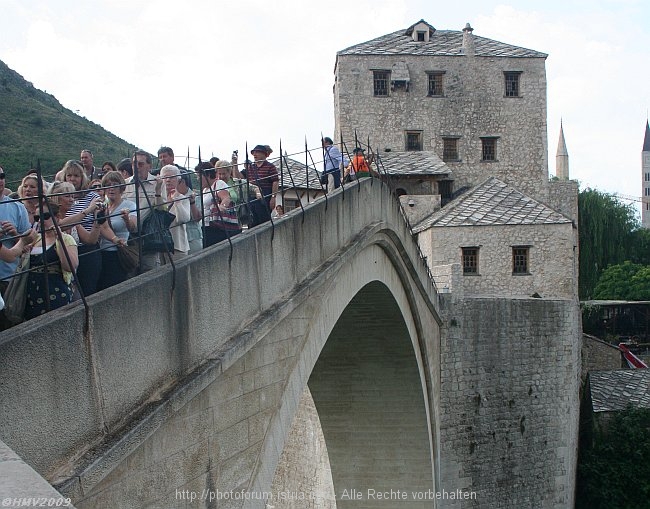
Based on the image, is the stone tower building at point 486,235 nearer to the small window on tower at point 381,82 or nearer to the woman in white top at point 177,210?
the small window on tower at point 381,82

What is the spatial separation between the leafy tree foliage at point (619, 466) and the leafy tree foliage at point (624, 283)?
21727mm

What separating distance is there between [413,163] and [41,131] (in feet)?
50.9

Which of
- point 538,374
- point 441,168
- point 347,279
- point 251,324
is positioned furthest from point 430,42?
point 251,324

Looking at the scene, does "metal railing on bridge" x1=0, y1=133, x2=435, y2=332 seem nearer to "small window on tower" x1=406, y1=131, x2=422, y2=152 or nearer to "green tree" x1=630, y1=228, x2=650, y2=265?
"small window on tower" x1=406, y1=131, x2=422, y2=152

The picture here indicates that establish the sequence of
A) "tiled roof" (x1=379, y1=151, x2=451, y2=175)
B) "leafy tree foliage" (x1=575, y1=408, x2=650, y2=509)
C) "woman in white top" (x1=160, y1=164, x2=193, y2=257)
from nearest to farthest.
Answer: "woman in white top" (x1=160, y1=164, x2=193, y2=257) → "leafy tree foliage" (x1=575, y1=408, x2=650, y2=509) → "tiled roof" (x1=379, y1=151, x2=451, y2=175)

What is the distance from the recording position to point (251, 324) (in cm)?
591

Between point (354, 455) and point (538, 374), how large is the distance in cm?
454

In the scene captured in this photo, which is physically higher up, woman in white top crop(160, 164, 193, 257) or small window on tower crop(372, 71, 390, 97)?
small window on tower crop(372, 71, 390, 97)

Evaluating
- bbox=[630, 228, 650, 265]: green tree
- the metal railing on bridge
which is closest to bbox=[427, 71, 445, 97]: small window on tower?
the metal railing on bridge

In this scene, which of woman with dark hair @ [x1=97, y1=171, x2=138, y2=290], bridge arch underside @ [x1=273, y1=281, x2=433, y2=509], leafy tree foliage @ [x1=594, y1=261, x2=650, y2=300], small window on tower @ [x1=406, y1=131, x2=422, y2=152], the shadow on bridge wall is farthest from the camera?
leafy tree foliage @ [x1=594, y1=261, x2=650, y2=300]

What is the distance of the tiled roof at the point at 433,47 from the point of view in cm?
2488

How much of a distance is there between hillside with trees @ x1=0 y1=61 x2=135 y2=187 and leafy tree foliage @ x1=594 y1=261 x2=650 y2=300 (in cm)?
2375

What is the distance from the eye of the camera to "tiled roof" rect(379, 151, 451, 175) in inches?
909

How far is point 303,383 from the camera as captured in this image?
7188mm
